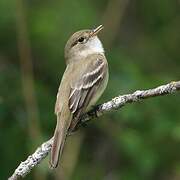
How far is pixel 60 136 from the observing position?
5.69 metres

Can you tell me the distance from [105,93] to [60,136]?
184 centimetres

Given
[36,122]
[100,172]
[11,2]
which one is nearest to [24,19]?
[11,2]

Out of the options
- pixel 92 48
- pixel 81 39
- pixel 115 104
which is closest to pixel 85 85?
pixel 92 48

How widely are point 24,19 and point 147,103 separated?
1666 millimetres

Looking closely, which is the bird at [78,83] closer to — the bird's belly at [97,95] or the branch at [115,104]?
the bird's belly at [97,95]

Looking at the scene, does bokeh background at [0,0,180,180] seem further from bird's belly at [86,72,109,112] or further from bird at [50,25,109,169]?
bird's belly at [86,72,109,112]

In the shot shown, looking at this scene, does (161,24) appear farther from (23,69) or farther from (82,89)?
(82,89)

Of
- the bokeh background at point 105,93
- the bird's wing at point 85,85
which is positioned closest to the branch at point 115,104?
the bird's wing at point 85,85

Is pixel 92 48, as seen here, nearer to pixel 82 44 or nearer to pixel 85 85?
pixel 82 44

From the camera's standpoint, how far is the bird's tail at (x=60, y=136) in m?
5.44

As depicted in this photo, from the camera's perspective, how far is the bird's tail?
5.44 metres

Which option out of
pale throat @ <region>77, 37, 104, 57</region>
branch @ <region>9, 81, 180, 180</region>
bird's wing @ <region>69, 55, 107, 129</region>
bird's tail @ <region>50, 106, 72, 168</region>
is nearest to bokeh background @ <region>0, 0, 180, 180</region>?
pale throat @ <region>77, 37, 104, 57</region>

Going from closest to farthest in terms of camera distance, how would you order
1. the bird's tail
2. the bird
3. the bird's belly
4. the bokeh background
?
the bird's tail
the bird
the bird's belly
the bokeh background

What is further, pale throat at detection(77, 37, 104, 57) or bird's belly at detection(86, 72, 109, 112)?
pale throat at detection(77, 37, 104, 57)
